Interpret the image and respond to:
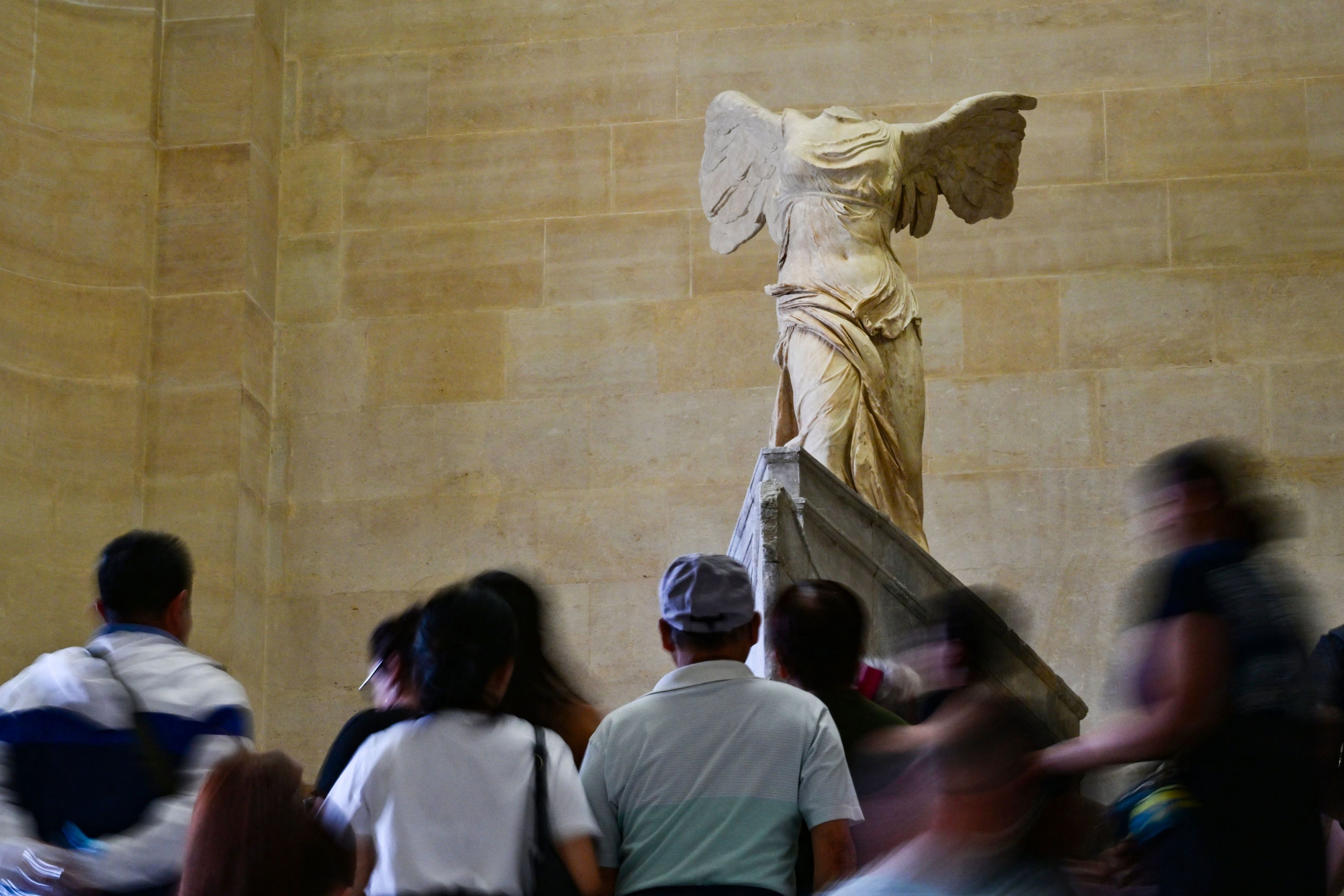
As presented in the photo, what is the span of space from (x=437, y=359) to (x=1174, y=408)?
4385 mm

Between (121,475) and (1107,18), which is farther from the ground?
(1107,18)

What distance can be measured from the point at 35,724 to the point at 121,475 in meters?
7.80

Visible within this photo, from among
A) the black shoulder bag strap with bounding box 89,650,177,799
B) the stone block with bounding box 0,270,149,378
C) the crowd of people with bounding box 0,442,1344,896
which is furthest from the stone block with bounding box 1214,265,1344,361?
the black shoulder bag strap with bounding box 89,650,177,799

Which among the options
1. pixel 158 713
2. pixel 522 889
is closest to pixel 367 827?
pixel 522 889

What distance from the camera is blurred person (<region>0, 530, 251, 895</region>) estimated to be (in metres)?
3.35

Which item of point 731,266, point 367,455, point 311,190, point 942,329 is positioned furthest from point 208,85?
point 942,329

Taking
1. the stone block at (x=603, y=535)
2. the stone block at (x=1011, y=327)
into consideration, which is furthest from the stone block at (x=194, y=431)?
the stone block at (x=1011, y=327)

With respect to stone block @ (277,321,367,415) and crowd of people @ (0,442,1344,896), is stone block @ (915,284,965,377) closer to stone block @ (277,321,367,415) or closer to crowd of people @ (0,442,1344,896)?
stone block @ (277,321,367,415)

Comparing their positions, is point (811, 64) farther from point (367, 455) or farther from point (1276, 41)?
point (367, 455)

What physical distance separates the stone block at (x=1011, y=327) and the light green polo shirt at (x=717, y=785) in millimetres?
7678

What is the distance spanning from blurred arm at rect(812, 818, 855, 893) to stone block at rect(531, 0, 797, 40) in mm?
8938

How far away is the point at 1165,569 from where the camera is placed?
3.22 m

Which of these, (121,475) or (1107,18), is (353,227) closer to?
(121,475)

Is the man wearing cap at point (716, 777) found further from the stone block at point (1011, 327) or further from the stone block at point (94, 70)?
the stone block at point (94, 70)
